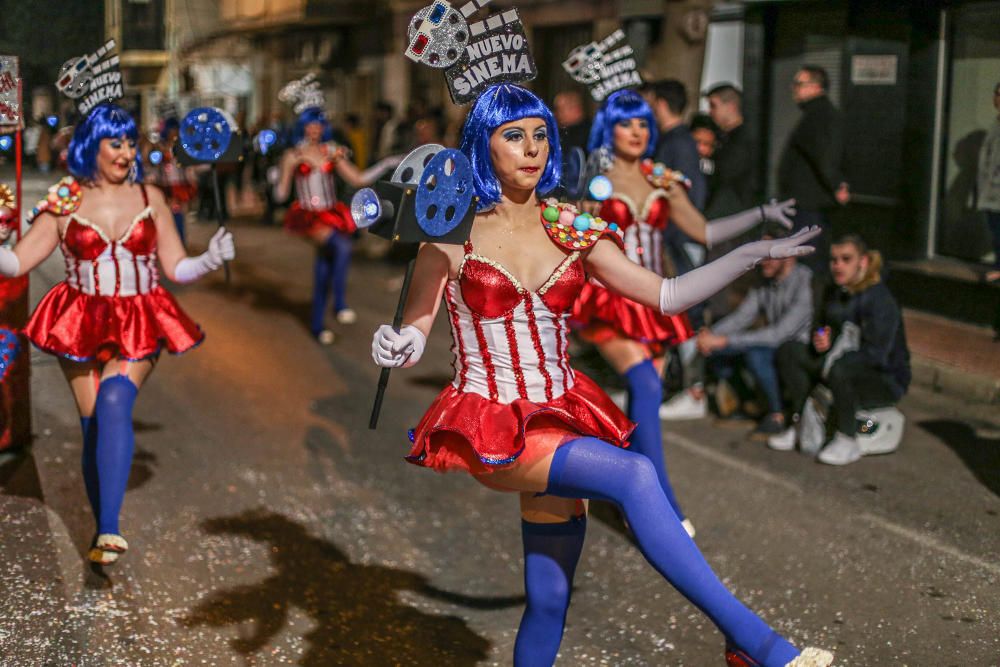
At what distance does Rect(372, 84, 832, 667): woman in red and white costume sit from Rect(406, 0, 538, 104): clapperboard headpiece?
0.42 ft

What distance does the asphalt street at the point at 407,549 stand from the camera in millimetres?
4848

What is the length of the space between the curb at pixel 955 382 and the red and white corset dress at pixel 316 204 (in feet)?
15.7

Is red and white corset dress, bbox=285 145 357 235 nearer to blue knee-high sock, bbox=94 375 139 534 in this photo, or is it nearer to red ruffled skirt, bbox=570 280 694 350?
red ruffled skirt, bbox=570 280 694 350

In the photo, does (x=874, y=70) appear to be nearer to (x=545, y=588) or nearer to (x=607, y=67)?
(x=607, y=67)

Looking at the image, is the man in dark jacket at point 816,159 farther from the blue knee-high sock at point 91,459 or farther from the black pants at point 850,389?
the blue knee-high sock at point 91,459

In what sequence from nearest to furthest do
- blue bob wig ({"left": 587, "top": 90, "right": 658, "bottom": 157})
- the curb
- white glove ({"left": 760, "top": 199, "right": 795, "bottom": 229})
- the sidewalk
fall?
white glove ({"left": 760, "top": 199, "right": 795, "bottom": 229}) < blue bob wig ({"left": 587, "top": 90, "right": 658, "bottom": 157}) < the curb < the sidewalk

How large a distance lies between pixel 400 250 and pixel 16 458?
9.02m

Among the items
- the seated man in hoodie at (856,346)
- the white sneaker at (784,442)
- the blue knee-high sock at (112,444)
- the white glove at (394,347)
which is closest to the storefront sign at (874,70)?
the seated man in hoodie at (856,346)

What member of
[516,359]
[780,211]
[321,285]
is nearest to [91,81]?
[516,359]

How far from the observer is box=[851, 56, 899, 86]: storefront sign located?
39.0 feet

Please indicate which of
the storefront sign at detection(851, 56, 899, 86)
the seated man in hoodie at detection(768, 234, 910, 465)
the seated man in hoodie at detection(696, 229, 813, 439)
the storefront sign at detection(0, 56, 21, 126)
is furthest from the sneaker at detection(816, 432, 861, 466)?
the storefront sign at detection(851, 56, 899, 86)

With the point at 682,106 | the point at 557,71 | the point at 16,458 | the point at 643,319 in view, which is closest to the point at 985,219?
the point at 682,106

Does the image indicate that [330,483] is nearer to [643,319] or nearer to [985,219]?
[643,319]

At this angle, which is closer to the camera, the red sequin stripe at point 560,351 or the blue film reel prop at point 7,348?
the red sequin stripe at point 560,351
